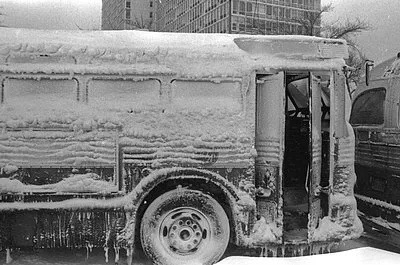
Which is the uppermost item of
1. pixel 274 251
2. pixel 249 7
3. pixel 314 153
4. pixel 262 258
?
pixel 249 7

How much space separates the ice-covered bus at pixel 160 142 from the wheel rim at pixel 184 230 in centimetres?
1

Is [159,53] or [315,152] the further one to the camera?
[315,152]

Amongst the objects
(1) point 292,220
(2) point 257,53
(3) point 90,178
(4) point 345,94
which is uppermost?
(2) point 257,53

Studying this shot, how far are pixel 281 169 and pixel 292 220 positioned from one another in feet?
3.96

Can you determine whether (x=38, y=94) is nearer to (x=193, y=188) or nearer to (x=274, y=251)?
(x=193, y=188)

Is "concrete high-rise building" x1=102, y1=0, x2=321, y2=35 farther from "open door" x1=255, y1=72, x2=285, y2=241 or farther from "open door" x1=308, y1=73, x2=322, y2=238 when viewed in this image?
"open door" x1=255, y1=72, x2=285, y2=241

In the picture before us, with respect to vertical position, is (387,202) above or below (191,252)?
above

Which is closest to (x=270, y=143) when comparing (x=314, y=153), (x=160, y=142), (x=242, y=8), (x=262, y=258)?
(x=314, y=153)

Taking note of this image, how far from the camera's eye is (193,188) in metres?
6.08

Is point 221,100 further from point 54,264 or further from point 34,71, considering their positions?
point 54,264

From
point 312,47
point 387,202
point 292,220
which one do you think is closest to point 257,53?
point 312,47

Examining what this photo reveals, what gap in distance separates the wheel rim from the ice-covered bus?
0.01 meters

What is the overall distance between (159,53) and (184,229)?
218 cm

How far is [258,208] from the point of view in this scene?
619 centimetres
